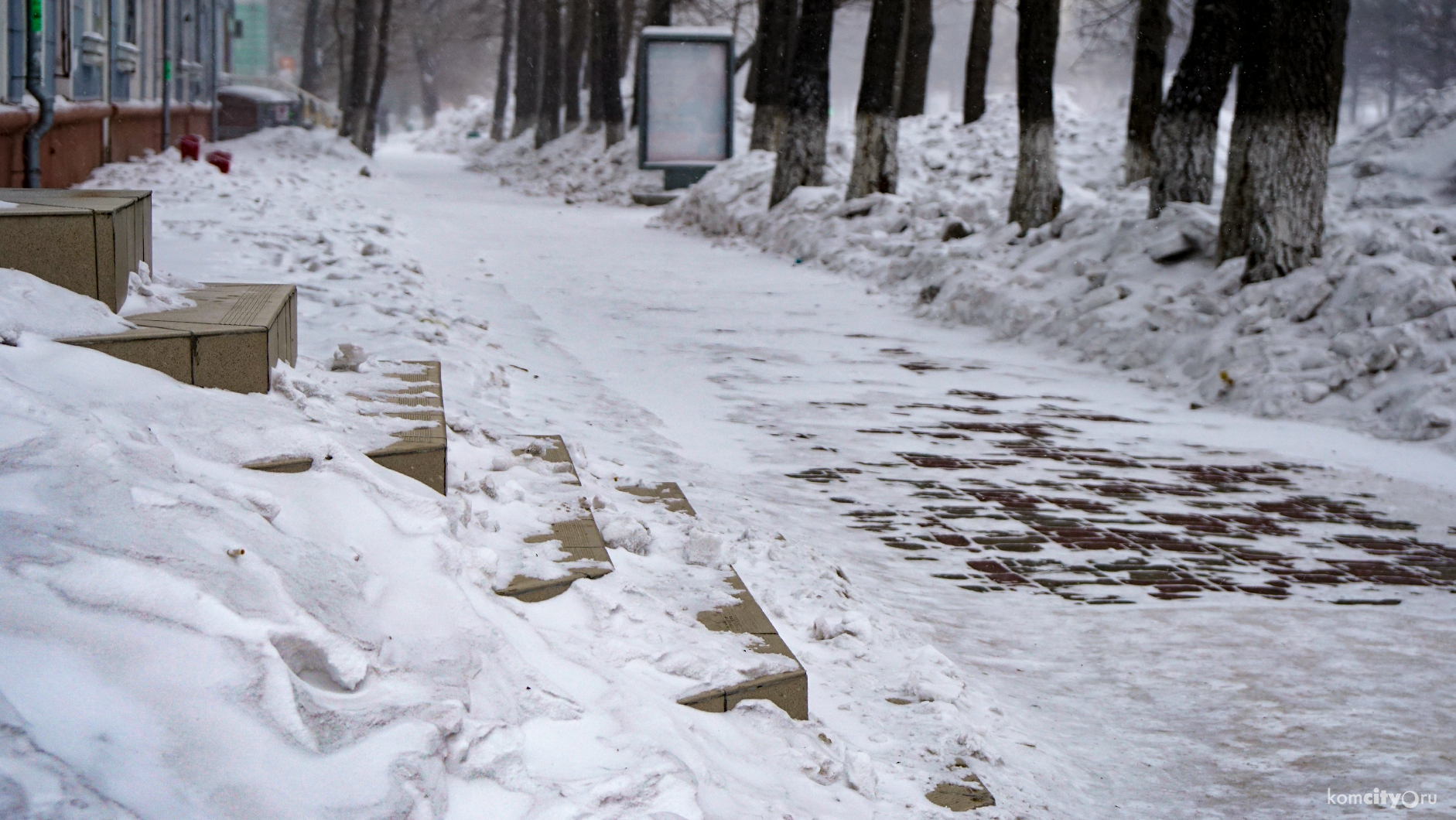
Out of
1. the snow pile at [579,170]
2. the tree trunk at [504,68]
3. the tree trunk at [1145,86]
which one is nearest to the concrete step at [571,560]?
the tree trunk at [1145,86]

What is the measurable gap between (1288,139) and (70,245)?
7425mm

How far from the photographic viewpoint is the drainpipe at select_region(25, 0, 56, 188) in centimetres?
1195

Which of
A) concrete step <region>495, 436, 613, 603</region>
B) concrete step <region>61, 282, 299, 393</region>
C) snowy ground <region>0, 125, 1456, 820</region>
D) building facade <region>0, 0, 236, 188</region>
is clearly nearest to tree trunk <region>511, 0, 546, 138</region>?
building facade <region>0, 0, 236, 188</region>

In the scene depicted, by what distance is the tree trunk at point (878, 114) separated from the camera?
15.4 m

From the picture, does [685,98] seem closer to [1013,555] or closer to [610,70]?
[610,70]

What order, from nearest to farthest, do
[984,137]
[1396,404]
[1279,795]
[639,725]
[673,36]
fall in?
1. [639,725]
2. [1279,795]
3. [1396,404]
4. [984,137]
5. [673,36]

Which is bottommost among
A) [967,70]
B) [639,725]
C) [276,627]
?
[639,725]

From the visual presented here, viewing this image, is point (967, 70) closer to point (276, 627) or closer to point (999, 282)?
point (999, 282)

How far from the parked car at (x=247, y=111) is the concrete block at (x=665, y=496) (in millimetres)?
33048

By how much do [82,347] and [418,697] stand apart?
1.36m

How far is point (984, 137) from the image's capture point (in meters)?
19.7

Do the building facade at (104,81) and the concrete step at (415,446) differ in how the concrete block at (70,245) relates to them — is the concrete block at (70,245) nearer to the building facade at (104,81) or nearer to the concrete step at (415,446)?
the concrete step at (415,446)

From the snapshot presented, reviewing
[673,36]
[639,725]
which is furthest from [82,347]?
[673,36]

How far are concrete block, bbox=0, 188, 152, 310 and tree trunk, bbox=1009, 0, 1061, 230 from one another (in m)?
9.80
